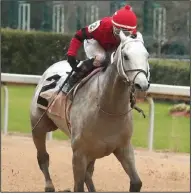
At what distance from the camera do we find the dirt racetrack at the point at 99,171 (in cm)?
753

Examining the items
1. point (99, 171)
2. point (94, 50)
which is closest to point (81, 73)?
point (94, 50)

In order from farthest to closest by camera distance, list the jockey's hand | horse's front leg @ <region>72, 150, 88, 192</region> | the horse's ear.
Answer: the jockey's hand, horse's front leg @ <region>72, 150, 88, 192</region>, the horse's ear

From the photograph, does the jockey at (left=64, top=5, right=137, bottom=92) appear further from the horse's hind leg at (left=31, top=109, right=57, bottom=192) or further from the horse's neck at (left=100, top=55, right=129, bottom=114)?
the horse's hind leg at (left=31, top=109, right=57, bottom=192)

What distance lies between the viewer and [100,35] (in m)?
6.09

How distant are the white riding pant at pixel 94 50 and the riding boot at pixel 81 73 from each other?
8 centimetres

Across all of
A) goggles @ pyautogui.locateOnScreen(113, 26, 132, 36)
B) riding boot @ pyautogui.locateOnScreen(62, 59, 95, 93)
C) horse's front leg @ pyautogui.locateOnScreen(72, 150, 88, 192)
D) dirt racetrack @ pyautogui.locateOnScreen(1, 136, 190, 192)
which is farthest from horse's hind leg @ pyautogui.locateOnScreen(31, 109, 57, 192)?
goggles @ pyautogui.locateOnScreen(113, 26, 132, 36)

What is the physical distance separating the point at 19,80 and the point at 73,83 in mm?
4799

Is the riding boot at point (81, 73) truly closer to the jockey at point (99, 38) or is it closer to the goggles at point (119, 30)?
the jockey at point (99, 38)

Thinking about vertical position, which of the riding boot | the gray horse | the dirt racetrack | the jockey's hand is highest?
the jockey's hand

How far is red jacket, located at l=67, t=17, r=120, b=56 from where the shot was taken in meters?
6.00

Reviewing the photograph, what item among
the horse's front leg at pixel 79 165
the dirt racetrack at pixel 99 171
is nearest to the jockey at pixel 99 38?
the horse's front leg at pixel 79 165

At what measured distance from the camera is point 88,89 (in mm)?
6051

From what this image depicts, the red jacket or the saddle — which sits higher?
the red jacket

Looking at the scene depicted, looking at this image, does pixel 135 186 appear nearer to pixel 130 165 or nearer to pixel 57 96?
pixel 130 165
